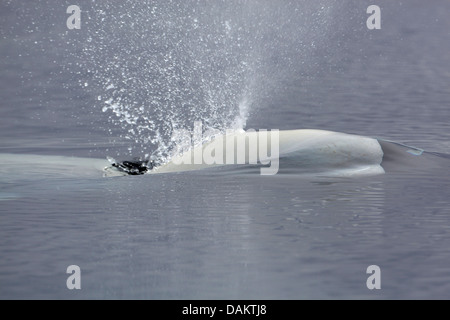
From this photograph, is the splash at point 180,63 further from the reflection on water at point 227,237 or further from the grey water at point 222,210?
the reflection on water at point 227,237

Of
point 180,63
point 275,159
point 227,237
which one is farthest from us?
point 180,63

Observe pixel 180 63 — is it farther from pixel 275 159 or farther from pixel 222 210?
pixel 222 210

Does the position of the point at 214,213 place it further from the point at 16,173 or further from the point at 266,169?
the point at 16,173

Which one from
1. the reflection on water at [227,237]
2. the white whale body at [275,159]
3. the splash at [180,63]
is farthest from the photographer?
the splash at [180,63]

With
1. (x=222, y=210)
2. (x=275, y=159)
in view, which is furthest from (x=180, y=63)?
(x=222, y=210)

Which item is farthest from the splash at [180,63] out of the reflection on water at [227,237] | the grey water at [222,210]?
the reflection on water at [227,237]

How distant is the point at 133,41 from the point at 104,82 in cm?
290

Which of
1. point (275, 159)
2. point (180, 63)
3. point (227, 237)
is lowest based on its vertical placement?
point (227, 237)

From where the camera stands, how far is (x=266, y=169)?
700 centimetres

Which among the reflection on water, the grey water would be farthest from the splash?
the reflection on water

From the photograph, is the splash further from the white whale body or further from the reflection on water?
the reflection on water

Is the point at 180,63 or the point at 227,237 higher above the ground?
the point at 180,63

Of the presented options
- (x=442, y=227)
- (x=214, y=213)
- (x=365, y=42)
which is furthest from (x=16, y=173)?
(x=365, y=42)
